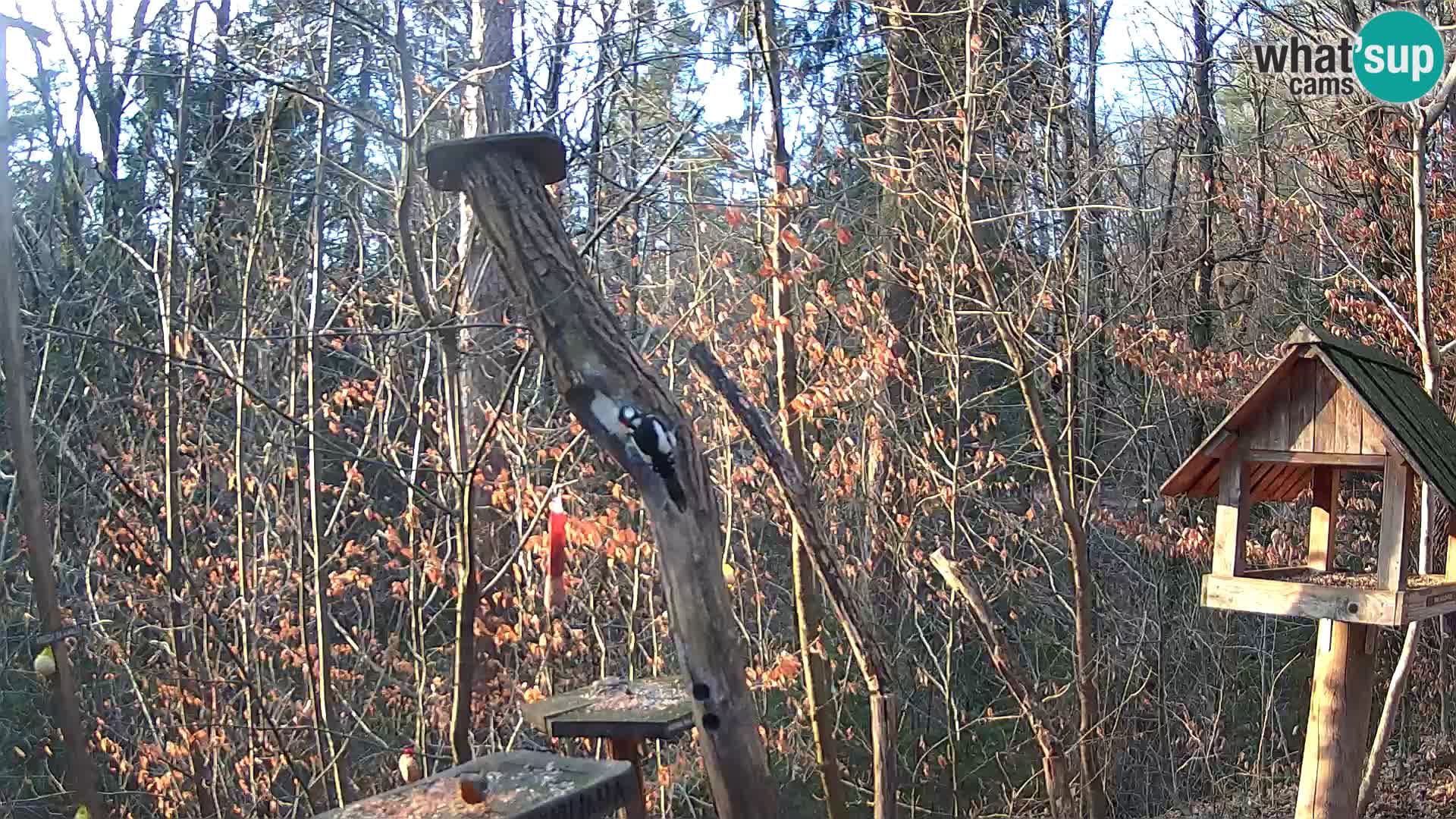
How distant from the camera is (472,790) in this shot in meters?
2.40

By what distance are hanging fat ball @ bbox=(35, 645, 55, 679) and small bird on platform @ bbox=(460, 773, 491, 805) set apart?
1.22 meters

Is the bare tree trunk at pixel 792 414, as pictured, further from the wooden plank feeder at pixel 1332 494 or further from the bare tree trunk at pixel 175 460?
the bare tree trunk at pixel 175 460

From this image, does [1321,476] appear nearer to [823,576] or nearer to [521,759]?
[823,576]

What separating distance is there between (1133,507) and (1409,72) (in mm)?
3093

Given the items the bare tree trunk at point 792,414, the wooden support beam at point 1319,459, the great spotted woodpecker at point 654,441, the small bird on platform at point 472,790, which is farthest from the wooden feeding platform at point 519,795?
the bare tree trunk at point 792,414

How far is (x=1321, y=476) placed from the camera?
142 inches

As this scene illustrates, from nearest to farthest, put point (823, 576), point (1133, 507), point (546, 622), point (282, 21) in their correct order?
1. point (823, 576)
2. point (282, 21)
3. point (546, 622)
4. point (1133, 507)

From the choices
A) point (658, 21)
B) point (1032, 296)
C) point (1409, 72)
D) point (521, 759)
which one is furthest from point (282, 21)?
point (1409, 72)

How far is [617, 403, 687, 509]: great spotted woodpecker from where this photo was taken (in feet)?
9.95

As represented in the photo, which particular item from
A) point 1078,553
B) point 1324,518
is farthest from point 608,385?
point 1078,553

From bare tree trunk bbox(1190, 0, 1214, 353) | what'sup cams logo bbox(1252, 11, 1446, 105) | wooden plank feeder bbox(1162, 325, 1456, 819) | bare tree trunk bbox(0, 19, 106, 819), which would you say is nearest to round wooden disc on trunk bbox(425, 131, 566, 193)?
bare tree trunk bbox(0, 19, 106, 819)

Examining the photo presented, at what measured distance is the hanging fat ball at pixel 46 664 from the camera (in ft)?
9.28

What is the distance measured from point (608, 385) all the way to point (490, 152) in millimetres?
698

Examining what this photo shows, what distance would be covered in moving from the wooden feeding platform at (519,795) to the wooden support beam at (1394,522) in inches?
82.9
